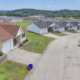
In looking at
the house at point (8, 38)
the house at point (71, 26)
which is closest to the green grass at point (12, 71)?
the house at point (8, 38)

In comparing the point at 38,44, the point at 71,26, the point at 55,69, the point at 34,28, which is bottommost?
the point at 55,69

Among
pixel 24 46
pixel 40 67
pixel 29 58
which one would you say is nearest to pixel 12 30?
pixel 24 46

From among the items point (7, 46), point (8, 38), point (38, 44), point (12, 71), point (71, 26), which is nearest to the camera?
point (12, 71)

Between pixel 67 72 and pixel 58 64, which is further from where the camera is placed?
pixel 58 64

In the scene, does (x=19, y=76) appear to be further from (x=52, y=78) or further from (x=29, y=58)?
(x=29, y=58)

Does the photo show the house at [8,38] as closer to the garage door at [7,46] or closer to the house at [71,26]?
the garage door at [7,46]

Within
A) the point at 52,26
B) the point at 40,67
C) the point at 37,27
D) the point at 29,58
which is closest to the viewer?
the point at 40,67

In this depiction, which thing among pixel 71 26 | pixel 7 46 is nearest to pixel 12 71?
pixel 7 46

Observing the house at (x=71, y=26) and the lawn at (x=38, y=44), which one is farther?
the house at (x=71, y=26)

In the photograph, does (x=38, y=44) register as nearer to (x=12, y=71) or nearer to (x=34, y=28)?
(x=12, y=71)
